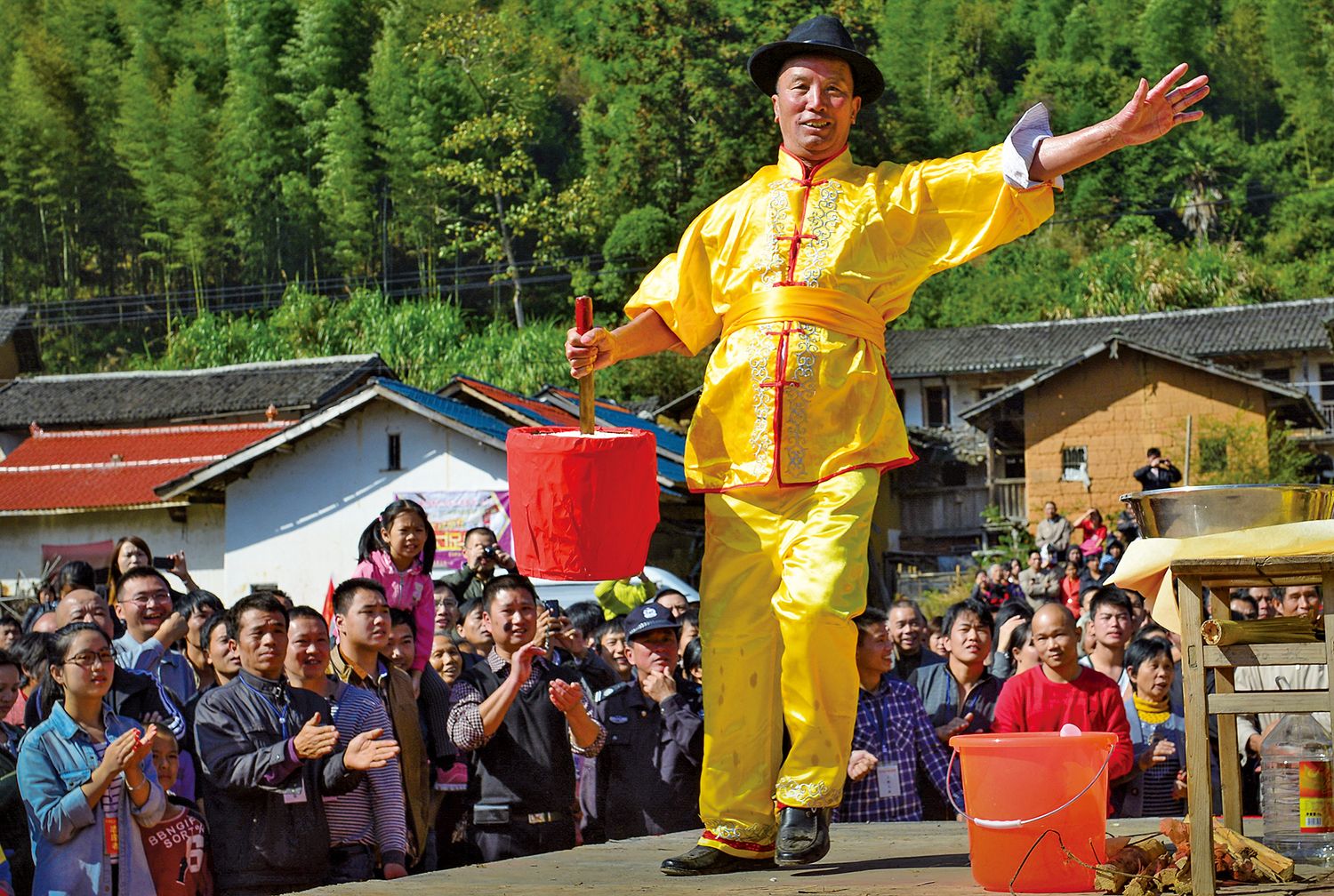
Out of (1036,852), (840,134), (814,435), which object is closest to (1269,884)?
(1036,852)

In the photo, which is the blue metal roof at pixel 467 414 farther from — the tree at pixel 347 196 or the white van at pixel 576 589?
the tree at pixel 347 196

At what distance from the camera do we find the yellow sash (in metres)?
4.42

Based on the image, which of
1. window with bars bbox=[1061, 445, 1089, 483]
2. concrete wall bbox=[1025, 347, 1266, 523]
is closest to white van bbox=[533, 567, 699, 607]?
concrete wall bbox=[1025, 347, 1266, 523]

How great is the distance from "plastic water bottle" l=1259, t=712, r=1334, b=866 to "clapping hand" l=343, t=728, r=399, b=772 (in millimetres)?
2487

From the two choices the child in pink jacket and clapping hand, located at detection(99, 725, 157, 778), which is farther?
the child in pink jacket

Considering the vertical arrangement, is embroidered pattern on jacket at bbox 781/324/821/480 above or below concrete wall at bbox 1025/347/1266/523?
below

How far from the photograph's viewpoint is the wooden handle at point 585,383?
4.47 metres

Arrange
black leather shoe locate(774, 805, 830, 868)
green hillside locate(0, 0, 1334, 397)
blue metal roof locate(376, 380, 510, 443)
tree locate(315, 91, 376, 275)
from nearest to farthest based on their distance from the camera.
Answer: black leather shoe locate(774, 805, 830, 868) < blue metal roof locate(376, 380, 510, 443) < green hillside locate(0, 0, 1334, 397) < tree locate(315, 91, 376, 275)

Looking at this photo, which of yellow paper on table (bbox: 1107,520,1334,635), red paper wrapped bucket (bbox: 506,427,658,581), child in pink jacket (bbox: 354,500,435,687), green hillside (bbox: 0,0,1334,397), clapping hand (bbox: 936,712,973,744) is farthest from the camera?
green hillside (bbox: 0,0,1334,397)

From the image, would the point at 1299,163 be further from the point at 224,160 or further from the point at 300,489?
the point at 300,489

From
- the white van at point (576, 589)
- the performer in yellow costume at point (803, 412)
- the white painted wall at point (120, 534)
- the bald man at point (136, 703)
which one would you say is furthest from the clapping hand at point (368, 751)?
the white painted wall at point (120, 534)

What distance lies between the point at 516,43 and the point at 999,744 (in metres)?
63.5

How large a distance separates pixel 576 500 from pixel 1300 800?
6.60 feet

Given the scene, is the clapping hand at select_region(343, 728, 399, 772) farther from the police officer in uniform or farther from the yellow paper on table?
the yellow paper on table
